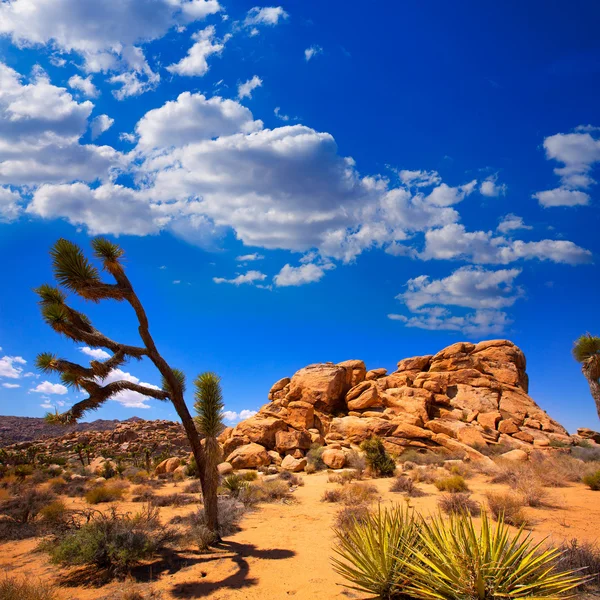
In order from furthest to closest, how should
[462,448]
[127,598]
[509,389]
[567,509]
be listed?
[509,389]
[462,448]
[567,509]
[127,598]

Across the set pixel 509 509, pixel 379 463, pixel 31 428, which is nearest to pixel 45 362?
pixel 509 509

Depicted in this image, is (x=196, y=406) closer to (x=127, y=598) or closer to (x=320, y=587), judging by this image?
(x=127, y=598)

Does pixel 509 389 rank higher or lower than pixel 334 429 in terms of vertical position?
higher

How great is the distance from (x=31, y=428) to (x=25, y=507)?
63182mm

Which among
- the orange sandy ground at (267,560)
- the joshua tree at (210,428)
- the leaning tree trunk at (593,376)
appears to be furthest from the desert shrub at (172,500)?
the leaning tree trunk at (593,376)

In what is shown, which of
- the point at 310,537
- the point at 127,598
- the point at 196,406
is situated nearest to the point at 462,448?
the point at 310,537

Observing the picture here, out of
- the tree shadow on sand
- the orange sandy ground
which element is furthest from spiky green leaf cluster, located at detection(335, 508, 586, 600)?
the tree shadow on sand

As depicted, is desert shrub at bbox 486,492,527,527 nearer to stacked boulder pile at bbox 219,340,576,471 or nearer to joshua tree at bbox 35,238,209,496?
joshua tree at bbox 35,238,209,496

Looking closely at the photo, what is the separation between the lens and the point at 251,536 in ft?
33.9

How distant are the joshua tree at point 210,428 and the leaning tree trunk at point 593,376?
2010 centimetres

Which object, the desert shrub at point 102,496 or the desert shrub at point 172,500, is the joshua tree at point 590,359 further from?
the desert shrub at point 102,496

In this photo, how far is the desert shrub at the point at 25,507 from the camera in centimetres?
1227

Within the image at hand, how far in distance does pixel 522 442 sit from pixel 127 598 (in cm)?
2610

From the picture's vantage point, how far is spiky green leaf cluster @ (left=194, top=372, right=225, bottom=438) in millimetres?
10008
